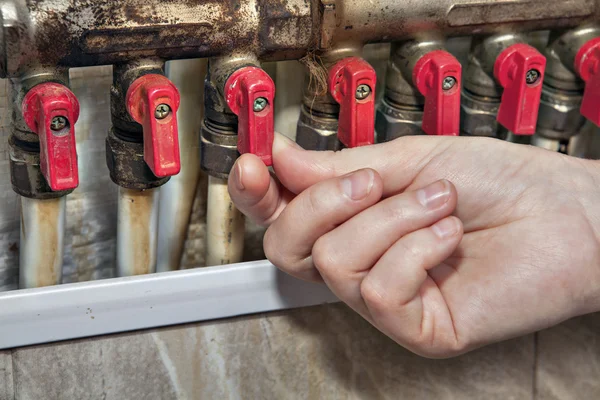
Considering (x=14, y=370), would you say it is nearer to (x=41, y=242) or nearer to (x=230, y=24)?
(x=41, y=242)

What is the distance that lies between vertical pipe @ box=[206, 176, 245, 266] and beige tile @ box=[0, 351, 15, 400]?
0.20 meters

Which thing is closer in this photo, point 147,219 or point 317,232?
point 317,232

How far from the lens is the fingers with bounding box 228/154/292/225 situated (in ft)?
1.77

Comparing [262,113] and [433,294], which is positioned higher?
[262,113]

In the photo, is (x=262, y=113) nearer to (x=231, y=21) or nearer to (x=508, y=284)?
(x=231, y=21)

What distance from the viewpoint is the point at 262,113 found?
1.79 feet

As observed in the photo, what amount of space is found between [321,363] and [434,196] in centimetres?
24

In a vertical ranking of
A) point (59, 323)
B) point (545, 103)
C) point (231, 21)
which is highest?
point (231, 21)

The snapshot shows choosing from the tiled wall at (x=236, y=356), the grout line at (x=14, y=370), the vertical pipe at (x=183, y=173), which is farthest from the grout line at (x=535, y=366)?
the grout line at (x=14, y=370)

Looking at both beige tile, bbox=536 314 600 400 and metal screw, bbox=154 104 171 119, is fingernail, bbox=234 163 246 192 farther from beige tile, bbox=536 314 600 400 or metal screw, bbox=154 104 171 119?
beige tile, bbox=536 314 600 400

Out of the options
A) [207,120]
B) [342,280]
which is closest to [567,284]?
[342,280]

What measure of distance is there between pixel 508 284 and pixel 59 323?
0.34 m

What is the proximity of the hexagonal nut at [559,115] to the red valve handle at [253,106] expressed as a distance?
31cm

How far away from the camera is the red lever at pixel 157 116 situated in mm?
518
